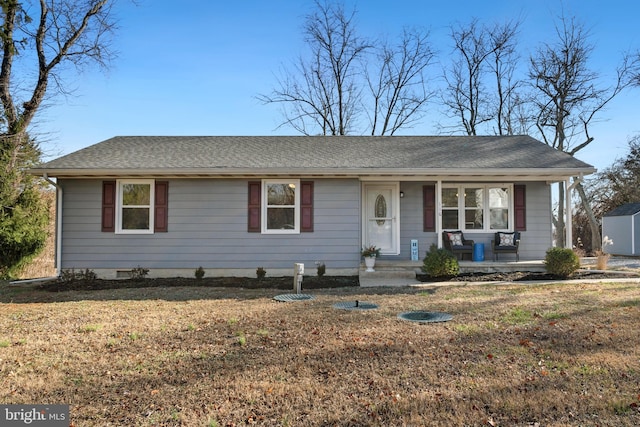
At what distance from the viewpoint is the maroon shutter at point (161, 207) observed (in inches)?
398

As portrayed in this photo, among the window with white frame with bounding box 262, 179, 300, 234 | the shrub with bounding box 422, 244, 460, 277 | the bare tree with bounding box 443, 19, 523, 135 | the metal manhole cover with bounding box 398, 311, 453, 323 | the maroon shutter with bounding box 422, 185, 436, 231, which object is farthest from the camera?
the bare tree with bounding box 443, 19, 523, 135

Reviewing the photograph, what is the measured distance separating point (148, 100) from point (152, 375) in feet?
45.9

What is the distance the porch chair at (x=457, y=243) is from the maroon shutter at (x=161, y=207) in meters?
6.87

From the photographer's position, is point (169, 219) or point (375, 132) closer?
point (169, 219)

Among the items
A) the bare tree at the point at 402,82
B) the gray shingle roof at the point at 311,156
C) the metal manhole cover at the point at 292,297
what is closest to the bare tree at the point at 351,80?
the bare tree at the point at 402,82

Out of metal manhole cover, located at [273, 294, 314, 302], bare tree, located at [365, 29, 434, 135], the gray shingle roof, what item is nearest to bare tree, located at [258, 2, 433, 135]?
bare tree, located at [365, 29, 434, 135]

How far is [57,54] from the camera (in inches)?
489

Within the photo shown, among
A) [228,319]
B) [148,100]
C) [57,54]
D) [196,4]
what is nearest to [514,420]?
[228,319]

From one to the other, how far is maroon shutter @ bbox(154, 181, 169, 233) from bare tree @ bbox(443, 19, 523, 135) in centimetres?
1678

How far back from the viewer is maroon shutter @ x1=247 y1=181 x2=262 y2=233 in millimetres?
10117

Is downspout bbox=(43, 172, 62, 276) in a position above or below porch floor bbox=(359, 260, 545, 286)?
above

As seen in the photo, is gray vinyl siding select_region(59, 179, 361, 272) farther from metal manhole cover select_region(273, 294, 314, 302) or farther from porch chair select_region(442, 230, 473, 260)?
metal manhole cover select_region(273, 294, 314, 302)

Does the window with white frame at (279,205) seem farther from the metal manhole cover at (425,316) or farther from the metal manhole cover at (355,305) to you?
the metal manhole cover at (425,316)

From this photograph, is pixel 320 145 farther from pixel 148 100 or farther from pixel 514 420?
pixel 514 420
